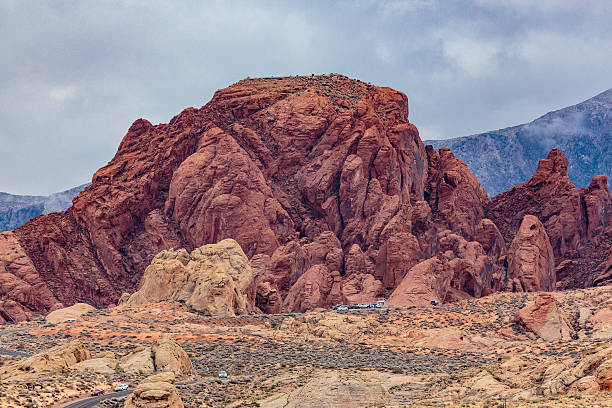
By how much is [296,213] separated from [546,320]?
47856mm

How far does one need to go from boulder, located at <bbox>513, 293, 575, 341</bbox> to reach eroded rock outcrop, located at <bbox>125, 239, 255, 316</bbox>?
28567 mm

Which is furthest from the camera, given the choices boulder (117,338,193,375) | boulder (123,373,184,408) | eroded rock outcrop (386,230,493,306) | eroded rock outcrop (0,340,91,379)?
eroded rock outcrop (386,230,493,306)

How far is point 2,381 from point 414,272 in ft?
178

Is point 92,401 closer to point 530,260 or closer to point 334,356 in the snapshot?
point 334,356

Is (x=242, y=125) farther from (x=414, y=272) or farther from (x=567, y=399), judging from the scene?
(x=567, y=399)

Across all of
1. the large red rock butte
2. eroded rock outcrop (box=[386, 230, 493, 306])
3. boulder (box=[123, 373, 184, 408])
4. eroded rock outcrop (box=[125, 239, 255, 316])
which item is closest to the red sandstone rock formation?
the large red rock butte

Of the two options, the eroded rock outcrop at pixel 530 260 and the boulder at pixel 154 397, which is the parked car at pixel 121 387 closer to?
the boulder at pixel 154 397

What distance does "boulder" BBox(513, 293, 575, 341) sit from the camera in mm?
67688

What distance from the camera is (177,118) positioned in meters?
121

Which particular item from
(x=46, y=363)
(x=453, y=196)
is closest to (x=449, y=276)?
(x=453, y=196)

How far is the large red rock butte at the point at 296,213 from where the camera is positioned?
3851 inches

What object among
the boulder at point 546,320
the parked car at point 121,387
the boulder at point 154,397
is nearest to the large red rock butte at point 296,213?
the boulder at point 546,320

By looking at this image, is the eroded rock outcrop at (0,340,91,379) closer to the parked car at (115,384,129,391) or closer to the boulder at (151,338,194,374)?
the parked car at (115,384,129,391)

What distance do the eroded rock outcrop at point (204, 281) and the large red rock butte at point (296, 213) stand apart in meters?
7.14
